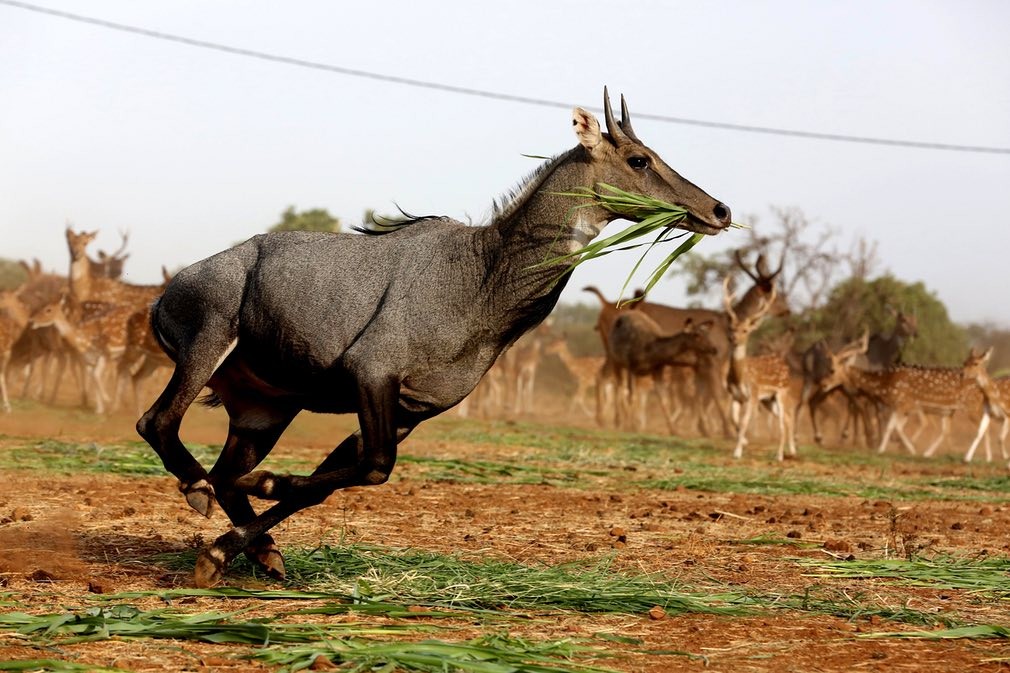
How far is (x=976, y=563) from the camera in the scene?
7875mm

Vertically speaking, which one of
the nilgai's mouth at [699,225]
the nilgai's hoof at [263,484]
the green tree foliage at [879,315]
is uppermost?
the green tree foliage at [879,315]

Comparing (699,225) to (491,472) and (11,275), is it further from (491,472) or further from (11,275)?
(11,275)

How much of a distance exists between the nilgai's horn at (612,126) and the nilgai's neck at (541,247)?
19 cm

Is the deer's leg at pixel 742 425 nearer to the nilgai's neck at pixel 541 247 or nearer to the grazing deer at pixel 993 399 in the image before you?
the grazing deer at pixel 993 399

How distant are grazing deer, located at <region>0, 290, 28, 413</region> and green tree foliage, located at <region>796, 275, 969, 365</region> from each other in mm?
21350

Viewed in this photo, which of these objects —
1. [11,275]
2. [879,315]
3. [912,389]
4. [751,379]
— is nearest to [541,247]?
[751,379]

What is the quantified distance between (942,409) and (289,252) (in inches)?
797

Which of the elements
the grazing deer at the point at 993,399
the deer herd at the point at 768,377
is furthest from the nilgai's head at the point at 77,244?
the grazing deer at the point at 993,399

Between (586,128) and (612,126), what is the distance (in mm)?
178

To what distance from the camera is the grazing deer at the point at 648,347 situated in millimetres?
25747

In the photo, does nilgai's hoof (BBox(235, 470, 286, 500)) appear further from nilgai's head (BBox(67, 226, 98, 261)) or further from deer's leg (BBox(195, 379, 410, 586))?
nilgai's head (BBox(67, 226, 98, 261))

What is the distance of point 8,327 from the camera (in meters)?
22.8

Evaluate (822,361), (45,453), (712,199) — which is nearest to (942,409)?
(822,361)

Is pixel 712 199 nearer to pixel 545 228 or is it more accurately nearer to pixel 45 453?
pixel 545 228
